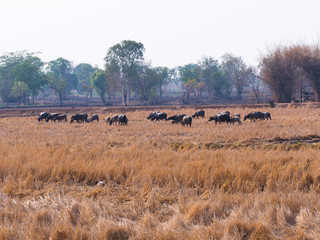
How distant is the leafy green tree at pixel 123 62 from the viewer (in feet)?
208

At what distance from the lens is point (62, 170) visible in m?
7.57

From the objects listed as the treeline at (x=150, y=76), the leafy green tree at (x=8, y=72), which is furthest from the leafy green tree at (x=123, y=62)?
the leafy green tree at (x=8, y=72)

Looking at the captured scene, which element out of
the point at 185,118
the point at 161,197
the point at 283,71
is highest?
the point at 283,71

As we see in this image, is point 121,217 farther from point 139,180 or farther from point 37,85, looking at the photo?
point 37,85

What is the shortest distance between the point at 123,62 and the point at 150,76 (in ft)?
22.6

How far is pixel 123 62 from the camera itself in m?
64.2

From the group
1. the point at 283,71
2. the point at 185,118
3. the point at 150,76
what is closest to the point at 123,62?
the point at 150,76

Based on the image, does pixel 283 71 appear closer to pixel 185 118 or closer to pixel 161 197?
pixel 185 118

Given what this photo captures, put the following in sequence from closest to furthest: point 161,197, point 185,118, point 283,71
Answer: point 161,197, point 185,118, point 283,71

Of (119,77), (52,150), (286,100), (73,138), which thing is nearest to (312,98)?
(286,100)

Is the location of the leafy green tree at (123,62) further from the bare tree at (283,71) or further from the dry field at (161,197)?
the dry field at (161,197)

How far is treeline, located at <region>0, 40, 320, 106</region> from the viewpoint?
44.3 m

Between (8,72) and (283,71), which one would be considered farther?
(8,72)

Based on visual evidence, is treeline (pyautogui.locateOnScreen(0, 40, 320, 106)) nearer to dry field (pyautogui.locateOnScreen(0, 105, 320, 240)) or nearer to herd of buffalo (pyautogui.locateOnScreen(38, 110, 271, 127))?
herd of buffalo (pyautogui.locateOnScreen(38, 110, 271, 127))
